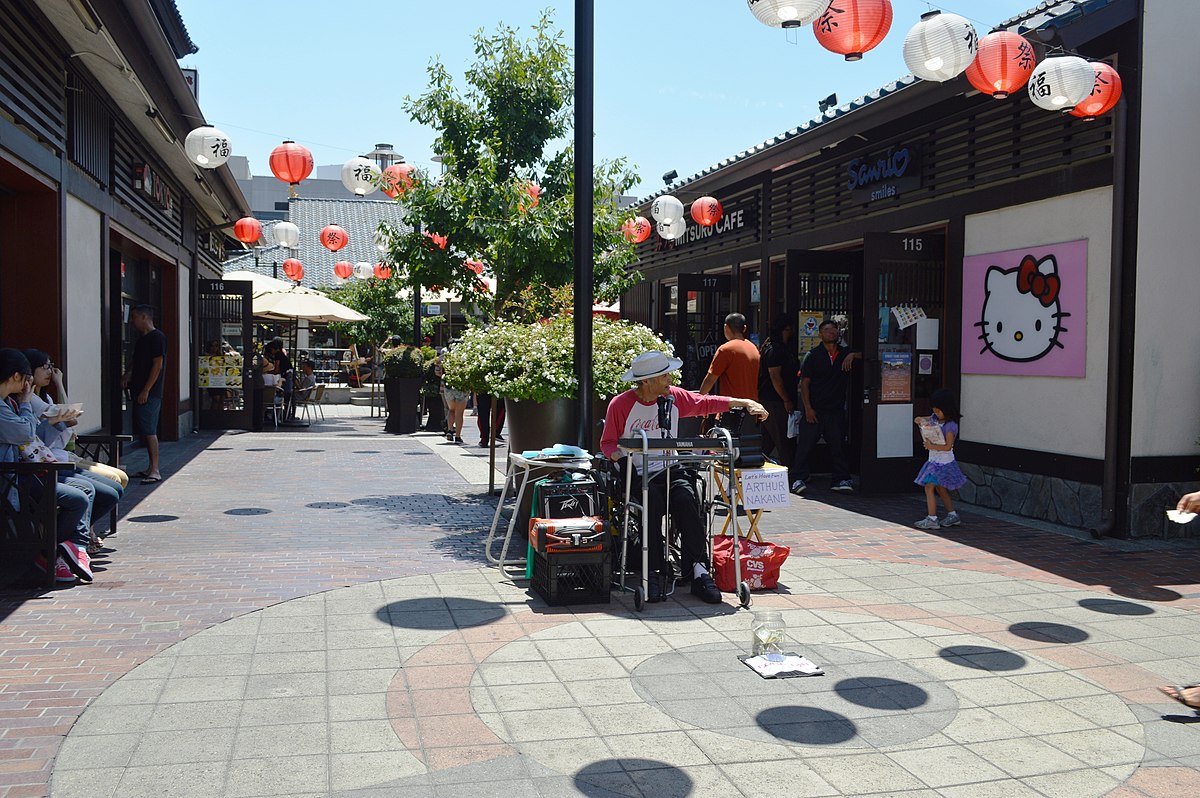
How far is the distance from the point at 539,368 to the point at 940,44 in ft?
12.4

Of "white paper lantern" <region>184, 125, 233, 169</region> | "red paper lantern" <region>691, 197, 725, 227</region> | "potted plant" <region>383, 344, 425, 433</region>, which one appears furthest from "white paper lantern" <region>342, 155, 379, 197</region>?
"potted plant" <region>383, 344, 425, 433</region>

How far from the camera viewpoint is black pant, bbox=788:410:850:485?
37.2 feet

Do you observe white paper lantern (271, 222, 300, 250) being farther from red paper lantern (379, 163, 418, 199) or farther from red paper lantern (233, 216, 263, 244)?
red paper lantern (379, 163, 418, 199)

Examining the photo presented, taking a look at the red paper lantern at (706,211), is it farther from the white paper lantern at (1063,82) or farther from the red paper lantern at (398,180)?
the white paper lantern at (1063,82)

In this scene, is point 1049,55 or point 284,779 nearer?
point 284,779

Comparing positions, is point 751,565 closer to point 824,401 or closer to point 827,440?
point 824,401

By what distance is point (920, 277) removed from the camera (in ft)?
36.0

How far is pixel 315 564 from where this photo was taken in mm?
7293

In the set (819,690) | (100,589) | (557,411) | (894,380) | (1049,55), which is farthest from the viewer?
(894,380)

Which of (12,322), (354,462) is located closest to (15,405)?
(12,322)

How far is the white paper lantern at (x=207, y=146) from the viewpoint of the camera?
37.9ft

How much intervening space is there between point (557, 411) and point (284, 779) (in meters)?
4.84

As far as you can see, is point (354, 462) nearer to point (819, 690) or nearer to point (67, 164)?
point (67, 164)

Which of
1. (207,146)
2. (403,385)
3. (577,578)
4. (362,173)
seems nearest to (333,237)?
(403,385)
